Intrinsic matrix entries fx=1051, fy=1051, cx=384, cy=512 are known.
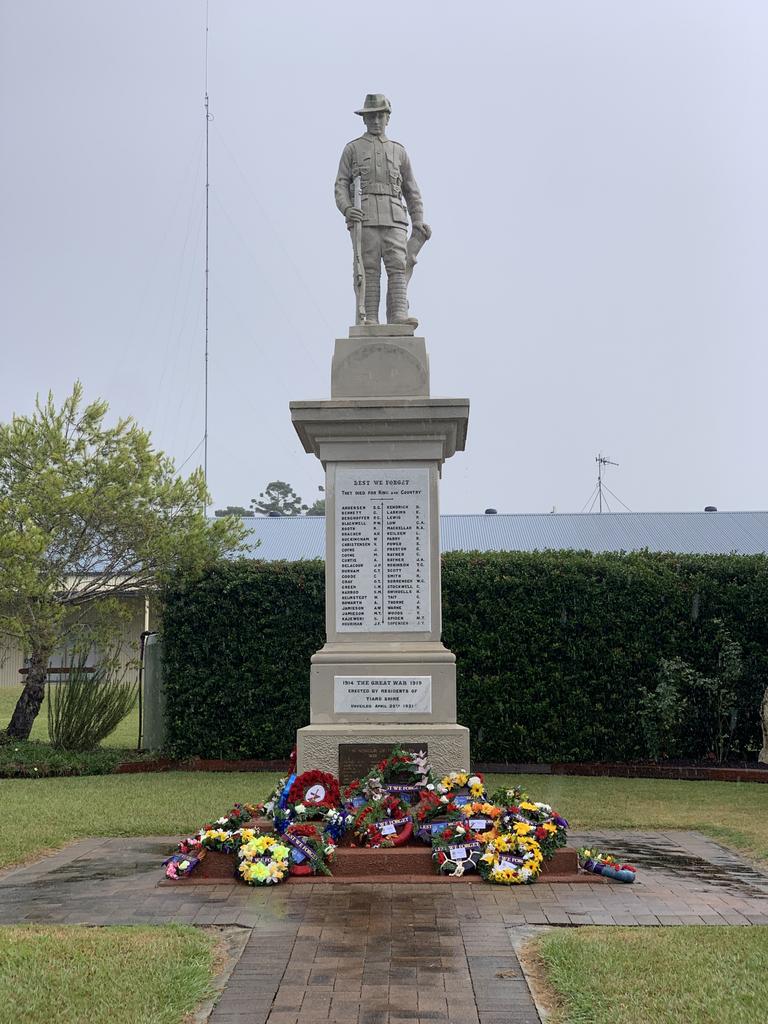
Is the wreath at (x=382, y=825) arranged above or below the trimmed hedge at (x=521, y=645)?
below

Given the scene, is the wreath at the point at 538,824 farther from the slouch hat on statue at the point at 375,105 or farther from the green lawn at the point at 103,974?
the slouch hat on statue at the point at 375,105

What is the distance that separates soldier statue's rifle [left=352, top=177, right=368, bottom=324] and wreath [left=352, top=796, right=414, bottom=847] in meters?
3.80

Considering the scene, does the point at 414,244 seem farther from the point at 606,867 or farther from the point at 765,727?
the point at 765,727

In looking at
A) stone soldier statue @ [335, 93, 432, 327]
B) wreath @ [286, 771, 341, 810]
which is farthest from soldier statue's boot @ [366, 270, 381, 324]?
wreath @ [286, 771, 341, 810]

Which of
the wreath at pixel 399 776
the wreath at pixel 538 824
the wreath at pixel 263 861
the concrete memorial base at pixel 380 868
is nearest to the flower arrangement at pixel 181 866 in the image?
the concrete memorial base at pixel 380 868

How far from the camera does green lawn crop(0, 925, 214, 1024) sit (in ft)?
12.5

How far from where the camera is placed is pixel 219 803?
9539mm

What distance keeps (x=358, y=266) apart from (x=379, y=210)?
0.49 m

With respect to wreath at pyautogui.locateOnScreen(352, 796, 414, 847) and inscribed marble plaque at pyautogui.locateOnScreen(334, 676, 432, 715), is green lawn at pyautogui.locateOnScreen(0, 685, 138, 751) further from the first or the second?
wreath at pyautogui.locateOnScreen(352, 796, 414, 847)

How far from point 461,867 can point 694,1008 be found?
2.39m

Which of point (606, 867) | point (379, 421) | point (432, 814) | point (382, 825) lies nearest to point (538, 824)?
point (606, 867)

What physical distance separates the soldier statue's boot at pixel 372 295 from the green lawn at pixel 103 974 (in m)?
5.02

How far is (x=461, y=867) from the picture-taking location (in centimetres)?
605

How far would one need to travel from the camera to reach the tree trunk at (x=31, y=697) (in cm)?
1367
